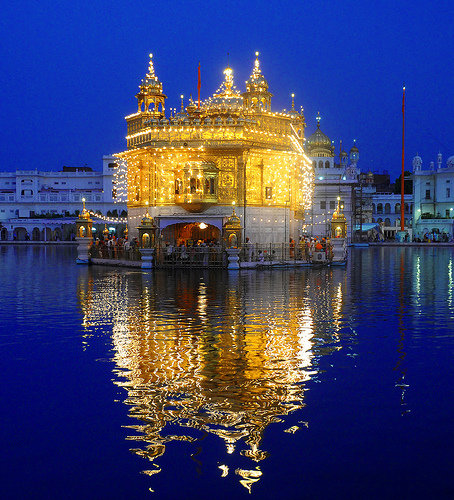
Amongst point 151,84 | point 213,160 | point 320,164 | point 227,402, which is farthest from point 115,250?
point 320,164

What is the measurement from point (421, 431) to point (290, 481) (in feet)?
6.70

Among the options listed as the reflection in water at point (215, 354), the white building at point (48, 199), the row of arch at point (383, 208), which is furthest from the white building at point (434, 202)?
the reflection in water at point (215, 354)

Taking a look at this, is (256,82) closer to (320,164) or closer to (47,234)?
(320,164)

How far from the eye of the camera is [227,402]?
818cm

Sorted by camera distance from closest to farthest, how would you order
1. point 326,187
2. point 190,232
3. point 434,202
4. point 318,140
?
point 190,232 < point 326,187 < point 318,140 < point 434,202

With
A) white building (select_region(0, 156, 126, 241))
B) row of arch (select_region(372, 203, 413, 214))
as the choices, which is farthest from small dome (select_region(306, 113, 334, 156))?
white building (select_region(0, 156, 126, 241))

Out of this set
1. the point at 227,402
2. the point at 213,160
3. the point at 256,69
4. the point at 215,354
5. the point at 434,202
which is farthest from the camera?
the point at 434,202

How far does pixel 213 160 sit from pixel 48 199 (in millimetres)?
84534

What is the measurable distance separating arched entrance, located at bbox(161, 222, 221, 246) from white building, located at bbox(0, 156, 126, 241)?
68.1 meters

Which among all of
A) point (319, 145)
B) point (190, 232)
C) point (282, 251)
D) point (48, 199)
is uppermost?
point (319, 145)

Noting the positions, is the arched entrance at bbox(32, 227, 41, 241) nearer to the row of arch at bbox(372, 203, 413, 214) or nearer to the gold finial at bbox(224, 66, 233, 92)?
the row of arch at bbox(372, 203, 413, 214)

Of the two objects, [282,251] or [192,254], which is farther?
[282,251]

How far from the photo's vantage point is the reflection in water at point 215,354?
7.20m

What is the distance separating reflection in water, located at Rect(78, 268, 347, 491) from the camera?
7.20 meters
